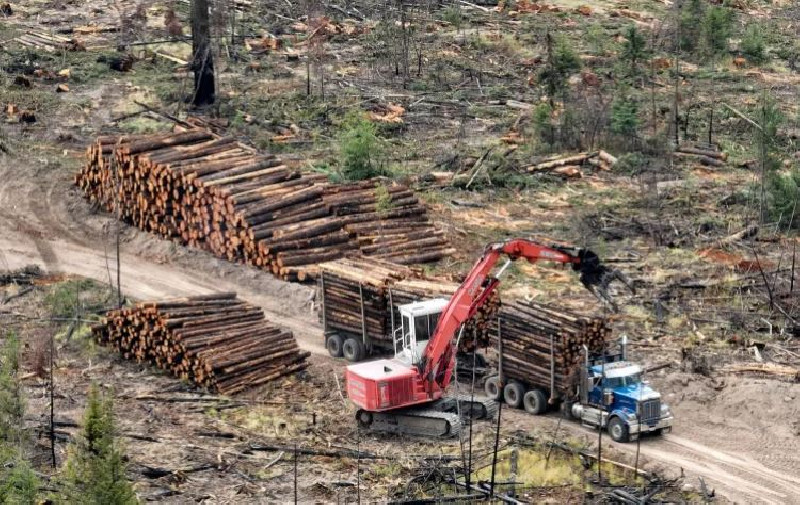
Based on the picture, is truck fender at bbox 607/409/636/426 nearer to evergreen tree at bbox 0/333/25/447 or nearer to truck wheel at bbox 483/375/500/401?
truck wheel at bbox 483/375/500/401

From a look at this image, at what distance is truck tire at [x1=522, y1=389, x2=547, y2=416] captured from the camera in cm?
3102

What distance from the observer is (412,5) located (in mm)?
69000

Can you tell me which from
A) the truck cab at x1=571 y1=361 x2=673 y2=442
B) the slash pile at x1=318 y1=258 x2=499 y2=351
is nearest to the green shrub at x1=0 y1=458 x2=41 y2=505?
the truck cab at x1=571 y1=361 x2=673 y2=442

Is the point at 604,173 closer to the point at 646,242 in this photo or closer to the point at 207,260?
the point at 646,242

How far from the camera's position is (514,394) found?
31500 mm

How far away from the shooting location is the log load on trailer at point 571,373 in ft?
97.4

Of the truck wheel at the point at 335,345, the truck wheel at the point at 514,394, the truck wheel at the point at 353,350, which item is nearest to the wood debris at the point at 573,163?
the truck wheel at the point at 335,345

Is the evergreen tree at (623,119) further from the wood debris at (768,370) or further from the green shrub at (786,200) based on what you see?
the wood debris at (768,370)

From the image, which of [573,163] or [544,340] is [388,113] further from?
[544,340]

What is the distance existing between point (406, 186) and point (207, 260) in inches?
286

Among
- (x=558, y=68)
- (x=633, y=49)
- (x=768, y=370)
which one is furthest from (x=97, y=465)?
(x=633, y=49)

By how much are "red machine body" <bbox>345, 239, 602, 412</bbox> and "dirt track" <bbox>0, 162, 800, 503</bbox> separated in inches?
75.4

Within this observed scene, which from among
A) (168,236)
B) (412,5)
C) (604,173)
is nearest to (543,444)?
(168,236)

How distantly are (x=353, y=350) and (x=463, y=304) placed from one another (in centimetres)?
526
